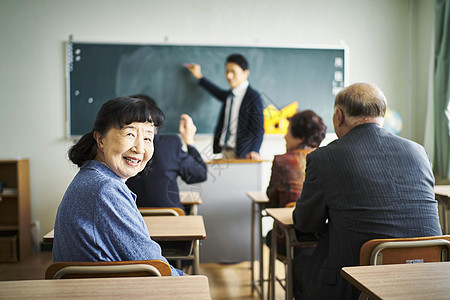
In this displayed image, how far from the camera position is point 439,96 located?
13.6 feet

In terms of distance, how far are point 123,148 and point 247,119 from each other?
299 cm

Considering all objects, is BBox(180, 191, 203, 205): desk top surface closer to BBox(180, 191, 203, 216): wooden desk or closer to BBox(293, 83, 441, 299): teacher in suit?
BBox(180, 191, 203, 216): wooden desk

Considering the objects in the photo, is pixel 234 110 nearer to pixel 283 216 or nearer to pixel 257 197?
pixel 257 197

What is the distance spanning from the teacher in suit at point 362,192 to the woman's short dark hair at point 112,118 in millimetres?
751

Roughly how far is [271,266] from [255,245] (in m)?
0.98

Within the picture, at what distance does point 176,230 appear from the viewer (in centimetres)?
182

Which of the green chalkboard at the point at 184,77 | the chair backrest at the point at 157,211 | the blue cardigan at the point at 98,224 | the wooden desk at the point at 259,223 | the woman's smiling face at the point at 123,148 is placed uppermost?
the green chalkboard at the point at 184,77

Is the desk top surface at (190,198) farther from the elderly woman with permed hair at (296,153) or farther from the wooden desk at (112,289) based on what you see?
the wooden desk at (112,289)

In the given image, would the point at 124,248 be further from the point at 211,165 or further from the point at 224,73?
the point at 224,73

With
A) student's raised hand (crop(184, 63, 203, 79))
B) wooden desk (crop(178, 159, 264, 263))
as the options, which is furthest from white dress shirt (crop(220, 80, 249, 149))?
wooden desk (crop(178, 159, 264, 263))

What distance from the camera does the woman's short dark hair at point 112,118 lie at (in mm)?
1343

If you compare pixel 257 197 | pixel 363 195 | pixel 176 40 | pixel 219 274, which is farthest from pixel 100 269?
pixel 176 40

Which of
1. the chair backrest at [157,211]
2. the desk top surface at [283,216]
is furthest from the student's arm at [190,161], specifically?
the desk top surface at [283,216]

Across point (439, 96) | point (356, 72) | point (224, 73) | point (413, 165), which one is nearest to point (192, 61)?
point (224, 73)
